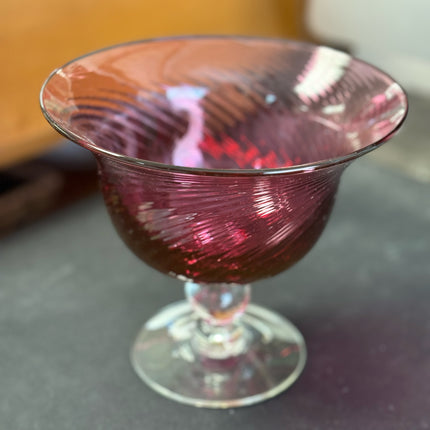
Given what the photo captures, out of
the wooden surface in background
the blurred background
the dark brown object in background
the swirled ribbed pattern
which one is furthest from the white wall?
the swirled ribbed pattern

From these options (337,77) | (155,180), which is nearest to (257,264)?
(155,180)

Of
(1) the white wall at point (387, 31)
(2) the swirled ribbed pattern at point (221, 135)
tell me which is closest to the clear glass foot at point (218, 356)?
(2) the swirled ribbed pattern at point (221, 135)

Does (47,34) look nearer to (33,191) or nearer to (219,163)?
(33,191)

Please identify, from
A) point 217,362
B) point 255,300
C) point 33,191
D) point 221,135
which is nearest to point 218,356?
point 217,362

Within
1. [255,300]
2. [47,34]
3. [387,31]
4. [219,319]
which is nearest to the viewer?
[219,319]

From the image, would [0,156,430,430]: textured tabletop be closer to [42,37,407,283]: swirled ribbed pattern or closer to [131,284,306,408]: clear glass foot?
[131,284,306,408]: clear glass foot

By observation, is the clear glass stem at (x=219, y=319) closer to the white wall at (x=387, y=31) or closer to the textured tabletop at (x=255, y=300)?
the textured tabletop at (x=255, y=300)

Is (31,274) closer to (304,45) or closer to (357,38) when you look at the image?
(304,45)
